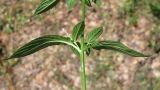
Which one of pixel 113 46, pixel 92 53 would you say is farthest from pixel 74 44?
pixel 92 53

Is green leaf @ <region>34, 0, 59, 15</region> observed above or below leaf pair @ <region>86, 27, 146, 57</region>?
above

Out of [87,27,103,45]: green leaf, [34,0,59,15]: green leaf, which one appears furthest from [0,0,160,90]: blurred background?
[34,0,59,15]: green leaf

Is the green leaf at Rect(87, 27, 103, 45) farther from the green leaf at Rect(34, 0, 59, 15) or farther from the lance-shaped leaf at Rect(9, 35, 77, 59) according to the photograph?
the green leaf at Rect(34, 0, 59, 15)

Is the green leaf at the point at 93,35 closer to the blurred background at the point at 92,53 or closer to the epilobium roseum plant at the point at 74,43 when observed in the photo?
the epilobium roseum plant at the point at 74,43

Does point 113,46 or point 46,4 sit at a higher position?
point 46,4

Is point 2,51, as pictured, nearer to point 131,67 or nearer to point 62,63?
point 62,63

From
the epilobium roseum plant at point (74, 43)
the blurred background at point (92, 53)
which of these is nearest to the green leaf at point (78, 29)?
the epilobium roseum plant at point (74, 43)

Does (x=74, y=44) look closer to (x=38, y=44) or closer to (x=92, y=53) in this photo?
(x=38, y=44)

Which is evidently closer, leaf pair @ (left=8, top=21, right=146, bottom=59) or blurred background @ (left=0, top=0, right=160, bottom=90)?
leaf pair @ (left=8, top=21, right=146, bottom=59)
